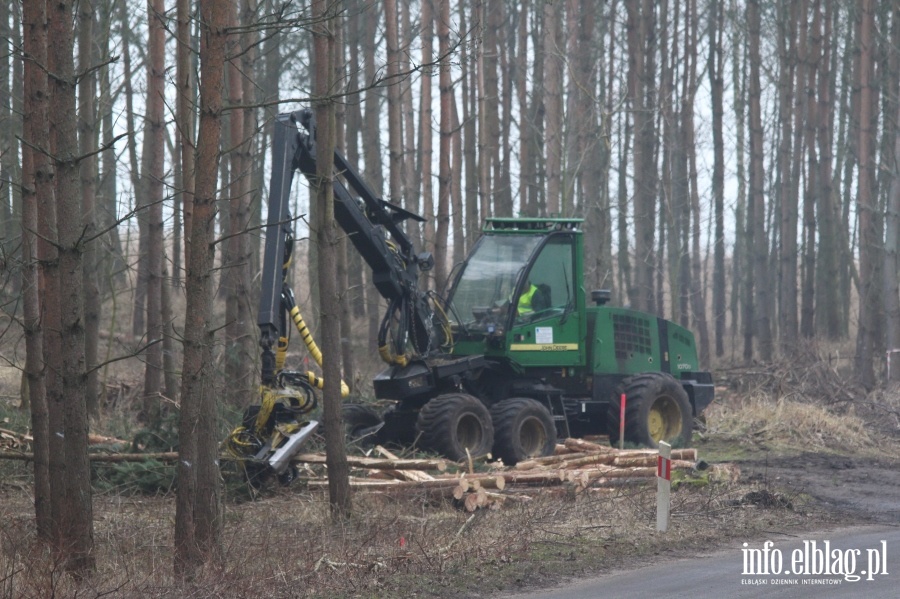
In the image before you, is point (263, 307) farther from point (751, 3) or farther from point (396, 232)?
point (751, 3)

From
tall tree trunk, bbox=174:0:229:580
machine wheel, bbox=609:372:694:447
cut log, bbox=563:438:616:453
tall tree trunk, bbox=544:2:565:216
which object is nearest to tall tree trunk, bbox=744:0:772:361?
tall tree trunk, bbox=544:2:565:216

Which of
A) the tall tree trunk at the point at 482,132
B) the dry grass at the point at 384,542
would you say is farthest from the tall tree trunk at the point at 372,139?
the dry grass at the point at 384,542

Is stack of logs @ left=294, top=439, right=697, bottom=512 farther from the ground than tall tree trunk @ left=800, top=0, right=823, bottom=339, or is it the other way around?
tall tree trunk @ left=800, top=0, right=823, bottom=339

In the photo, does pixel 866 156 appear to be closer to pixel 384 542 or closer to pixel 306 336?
pixel 306 336

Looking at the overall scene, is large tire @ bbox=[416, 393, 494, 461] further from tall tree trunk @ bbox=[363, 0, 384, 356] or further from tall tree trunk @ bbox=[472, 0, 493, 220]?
tall tree trunk @ bbox=[363, 0, 384, 356]

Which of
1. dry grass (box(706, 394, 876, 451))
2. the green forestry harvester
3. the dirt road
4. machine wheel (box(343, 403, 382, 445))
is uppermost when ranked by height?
the green forestry harvester

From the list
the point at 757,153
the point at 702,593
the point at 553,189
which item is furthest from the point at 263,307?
the point at 757,153

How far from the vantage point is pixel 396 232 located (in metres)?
14.3

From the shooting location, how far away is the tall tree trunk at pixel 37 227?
878 cm

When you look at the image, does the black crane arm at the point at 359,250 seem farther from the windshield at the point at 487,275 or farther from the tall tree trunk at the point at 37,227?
the tall tree trunk at the point at 37,227

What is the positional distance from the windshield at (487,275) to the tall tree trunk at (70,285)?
319 inches

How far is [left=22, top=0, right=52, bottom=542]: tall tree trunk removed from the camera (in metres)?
8.78

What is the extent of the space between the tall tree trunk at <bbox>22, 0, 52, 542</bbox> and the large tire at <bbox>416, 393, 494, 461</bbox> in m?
5.08

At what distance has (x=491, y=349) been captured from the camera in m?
15.4
